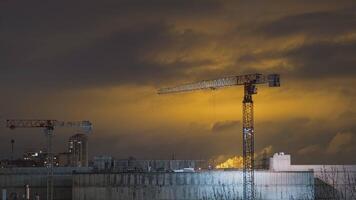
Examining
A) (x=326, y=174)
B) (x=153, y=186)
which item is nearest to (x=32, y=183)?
(x=153, y=186)

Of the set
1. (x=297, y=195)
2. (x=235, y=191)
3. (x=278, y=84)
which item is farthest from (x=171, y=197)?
(x=278, y=84)

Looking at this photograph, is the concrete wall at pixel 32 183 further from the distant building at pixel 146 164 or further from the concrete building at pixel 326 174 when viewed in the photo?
the concrete building at pixel 326 174

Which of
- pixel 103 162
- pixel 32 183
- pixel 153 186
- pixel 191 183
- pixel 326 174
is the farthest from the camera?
pixel 103 162

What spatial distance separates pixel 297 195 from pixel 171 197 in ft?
64.6

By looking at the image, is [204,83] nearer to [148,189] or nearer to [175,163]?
[175,163]

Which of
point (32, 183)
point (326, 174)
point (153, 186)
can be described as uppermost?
point (326, 174)

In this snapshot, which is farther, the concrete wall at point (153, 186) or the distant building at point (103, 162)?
the distant building at point (103, 162)

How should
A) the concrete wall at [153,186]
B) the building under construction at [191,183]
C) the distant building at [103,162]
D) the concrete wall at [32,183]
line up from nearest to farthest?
the concrete wall at [153,186] < the building under construction at [191,183] < the concrete wall at [32,183] < the distant building at [103,162]

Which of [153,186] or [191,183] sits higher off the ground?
[191,183]

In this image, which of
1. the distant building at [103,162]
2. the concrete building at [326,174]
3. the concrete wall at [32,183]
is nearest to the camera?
the concrete building at [326,174]

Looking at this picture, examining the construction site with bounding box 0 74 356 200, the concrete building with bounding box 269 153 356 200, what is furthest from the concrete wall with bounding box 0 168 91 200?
the concrete building with bounding box 269 153 356 200

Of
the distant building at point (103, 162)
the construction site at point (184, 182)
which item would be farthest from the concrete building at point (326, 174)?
the distant building at point (103, 162)

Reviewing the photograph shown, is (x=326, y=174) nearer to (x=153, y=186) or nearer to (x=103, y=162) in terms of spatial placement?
(x=153, y=186)

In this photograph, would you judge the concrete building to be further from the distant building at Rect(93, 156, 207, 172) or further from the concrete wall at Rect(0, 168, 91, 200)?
the concrete wall at Rect(0, 168, 91, 200)
